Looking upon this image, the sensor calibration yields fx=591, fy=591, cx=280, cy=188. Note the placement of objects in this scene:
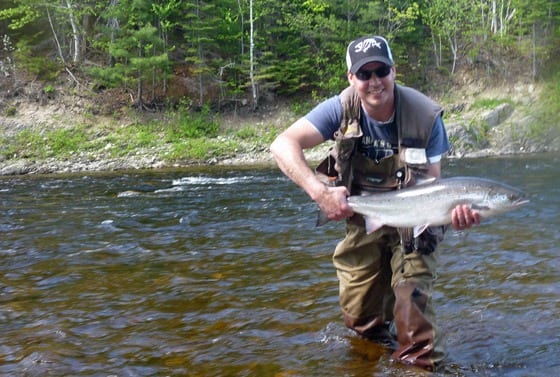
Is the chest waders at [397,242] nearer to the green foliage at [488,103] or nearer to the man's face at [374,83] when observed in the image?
the man's face at [374,83]

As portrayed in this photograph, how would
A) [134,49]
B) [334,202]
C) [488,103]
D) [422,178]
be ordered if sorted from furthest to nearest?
1. [134,49]
2. [488,103]
3. [422,178]
4. [334,202]

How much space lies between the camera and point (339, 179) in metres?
4.77

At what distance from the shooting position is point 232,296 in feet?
22.4

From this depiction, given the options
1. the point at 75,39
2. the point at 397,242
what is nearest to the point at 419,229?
the point at 397,242

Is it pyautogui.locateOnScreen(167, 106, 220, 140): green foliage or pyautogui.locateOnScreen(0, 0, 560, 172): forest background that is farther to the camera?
pyautogui.locateOnScreen(167, 106, 220, 140): green foliage

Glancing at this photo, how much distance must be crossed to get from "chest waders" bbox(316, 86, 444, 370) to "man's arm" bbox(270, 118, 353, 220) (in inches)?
11.2

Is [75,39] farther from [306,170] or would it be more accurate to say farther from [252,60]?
[306,170]

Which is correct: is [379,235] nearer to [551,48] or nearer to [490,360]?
[490,360]

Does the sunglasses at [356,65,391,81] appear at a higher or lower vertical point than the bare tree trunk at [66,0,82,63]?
lower

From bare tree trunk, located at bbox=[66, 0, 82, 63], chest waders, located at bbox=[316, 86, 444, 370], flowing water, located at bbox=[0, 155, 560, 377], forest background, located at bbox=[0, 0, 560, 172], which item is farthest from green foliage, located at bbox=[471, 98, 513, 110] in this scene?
chest waders, located at bbox=[316, 86, 444, 370]

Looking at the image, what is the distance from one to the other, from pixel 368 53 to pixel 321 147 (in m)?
23.7

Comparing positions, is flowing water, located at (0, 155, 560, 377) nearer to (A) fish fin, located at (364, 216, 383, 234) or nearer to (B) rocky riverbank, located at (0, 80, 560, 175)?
(A) fish fin, located at (364, 216, 383, 234)

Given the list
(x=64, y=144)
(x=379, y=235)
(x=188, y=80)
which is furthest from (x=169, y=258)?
(x=188, y=80)

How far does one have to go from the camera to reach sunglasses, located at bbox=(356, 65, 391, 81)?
4.23 metres
